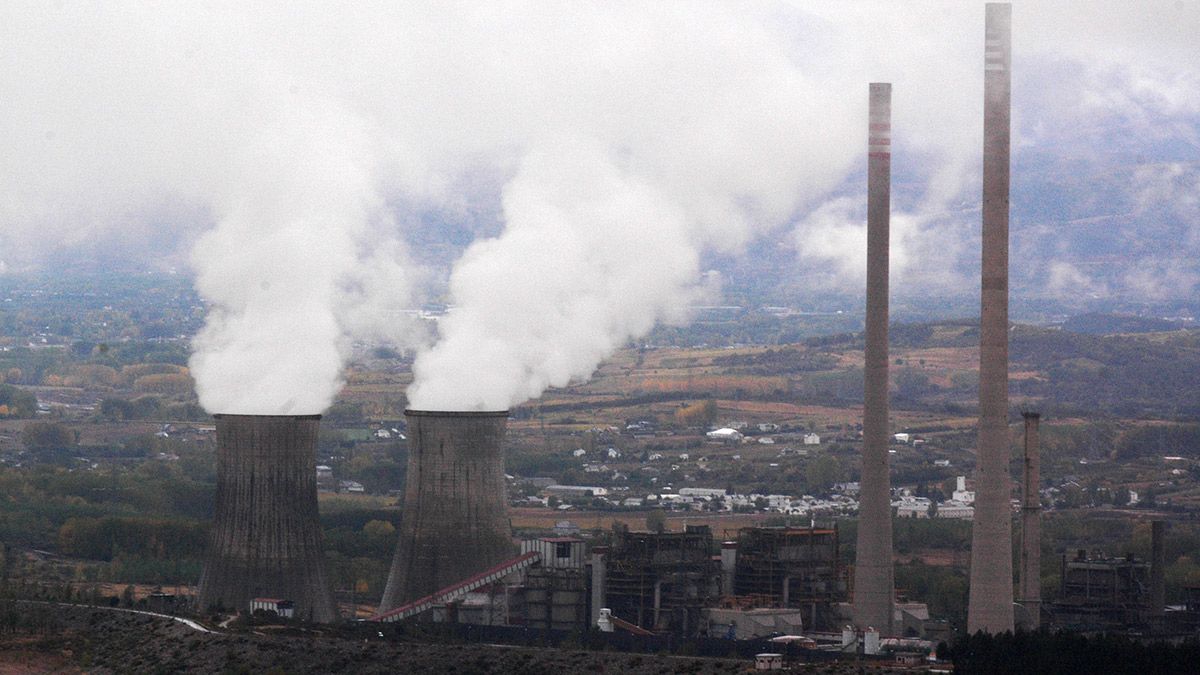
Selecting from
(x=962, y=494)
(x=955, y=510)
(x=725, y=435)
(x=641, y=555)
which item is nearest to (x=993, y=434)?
(x=641, y=555)

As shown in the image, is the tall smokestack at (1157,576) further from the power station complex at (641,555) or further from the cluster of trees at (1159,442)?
the cluster of trees at (1159,442)

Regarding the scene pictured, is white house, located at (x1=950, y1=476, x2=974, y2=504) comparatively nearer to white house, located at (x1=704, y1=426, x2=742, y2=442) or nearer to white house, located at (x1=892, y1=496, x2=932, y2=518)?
white house, located at (x1=892, y1=496, x2=932, y2=518)

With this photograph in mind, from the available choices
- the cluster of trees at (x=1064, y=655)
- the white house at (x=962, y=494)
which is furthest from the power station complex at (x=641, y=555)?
the white house at (x=962, y=494)

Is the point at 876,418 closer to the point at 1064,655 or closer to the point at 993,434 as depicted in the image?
the point at 993,434

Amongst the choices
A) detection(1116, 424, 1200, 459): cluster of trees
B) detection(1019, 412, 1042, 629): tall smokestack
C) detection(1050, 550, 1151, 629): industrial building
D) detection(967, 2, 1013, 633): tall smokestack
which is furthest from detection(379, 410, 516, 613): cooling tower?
detection(1116, 424, 1200, 459): cluster of trees

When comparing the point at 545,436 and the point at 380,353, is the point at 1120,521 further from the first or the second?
the point at 380,353

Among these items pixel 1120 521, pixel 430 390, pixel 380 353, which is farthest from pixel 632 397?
pixel 430 390
